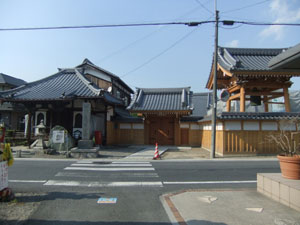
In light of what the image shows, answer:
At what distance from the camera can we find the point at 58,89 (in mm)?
16578

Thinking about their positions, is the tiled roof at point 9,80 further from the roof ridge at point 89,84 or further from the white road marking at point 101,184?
the white road marking at point 101,184

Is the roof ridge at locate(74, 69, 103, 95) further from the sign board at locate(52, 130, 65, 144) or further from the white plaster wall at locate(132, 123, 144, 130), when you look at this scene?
the white plaster wall at locate(132, 123, 144, 130)

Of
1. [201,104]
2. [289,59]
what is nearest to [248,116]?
[289,59]

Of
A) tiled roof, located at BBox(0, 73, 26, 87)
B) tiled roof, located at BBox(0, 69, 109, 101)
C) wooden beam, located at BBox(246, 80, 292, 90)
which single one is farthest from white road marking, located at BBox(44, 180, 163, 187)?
tiled roof, located at BBox(0, 73, 26, 87)

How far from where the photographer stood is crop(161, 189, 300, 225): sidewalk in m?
3.73

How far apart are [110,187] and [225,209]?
3.43 m

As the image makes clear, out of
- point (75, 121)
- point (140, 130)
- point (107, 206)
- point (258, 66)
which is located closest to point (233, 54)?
point (258, 66)

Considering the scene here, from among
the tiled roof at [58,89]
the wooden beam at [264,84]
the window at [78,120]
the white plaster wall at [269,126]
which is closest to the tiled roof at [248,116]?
the white plaster wall at [269,126]

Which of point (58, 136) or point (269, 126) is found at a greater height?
point (269, 126)

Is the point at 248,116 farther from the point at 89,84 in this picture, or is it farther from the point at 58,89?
the point at 58,89

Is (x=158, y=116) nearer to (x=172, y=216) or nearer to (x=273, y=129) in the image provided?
(x=273, y=129)

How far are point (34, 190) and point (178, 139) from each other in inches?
588

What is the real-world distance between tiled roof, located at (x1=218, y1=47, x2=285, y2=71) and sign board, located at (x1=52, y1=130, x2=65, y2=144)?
11727 mm

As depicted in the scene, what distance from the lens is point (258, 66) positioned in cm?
1388
